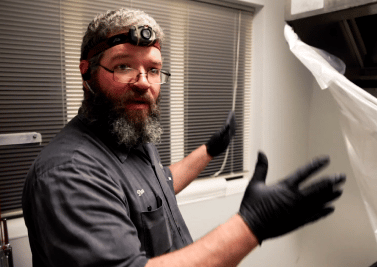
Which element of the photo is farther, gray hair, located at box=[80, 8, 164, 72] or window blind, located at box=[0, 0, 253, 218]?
window blind, located at box=[0, 0, 253, 218]

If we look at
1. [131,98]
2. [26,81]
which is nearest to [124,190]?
[131,98]

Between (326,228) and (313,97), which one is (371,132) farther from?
(326,228)

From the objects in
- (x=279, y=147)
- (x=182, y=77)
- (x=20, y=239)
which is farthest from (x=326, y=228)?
(x=20, y=239)

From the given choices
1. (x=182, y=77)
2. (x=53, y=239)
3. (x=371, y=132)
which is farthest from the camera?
(x=182, y=77)

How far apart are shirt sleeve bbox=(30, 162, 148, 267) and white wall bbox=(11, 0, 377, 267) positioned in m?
1.04

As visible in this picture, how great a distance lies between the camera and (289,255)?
78.7 inches

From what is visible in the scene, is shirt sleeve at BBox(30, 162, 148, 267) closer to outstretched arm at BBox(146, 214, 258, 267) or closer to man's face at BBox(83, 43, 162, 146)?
outstretched arm at BBox(146, 214, 258, 267)

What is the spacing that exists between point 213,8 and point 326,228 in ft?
5.69

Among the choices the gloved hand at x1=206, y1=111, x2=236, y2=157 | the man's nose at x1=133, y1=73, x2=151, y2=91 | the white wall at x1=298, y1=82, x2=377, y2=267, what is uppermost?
the man's nose at x1=133, y1=73, x2=151, y2=91

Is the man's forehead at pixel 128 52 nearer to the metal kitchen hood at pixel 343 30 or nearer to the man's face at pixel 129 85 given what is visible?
the man's face at pixel 129 85

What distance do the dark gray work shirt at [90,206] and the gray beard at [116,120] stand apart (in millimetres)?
33

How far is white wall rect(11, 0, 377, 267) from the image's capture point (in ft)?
5.65

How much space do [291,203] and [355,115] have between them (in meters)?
0.59

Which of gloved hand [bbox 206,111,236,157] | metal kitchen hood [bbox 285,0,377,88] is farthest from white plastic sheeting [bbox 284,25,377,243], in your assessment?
gloved hand [bbox 206,111,236,157]
